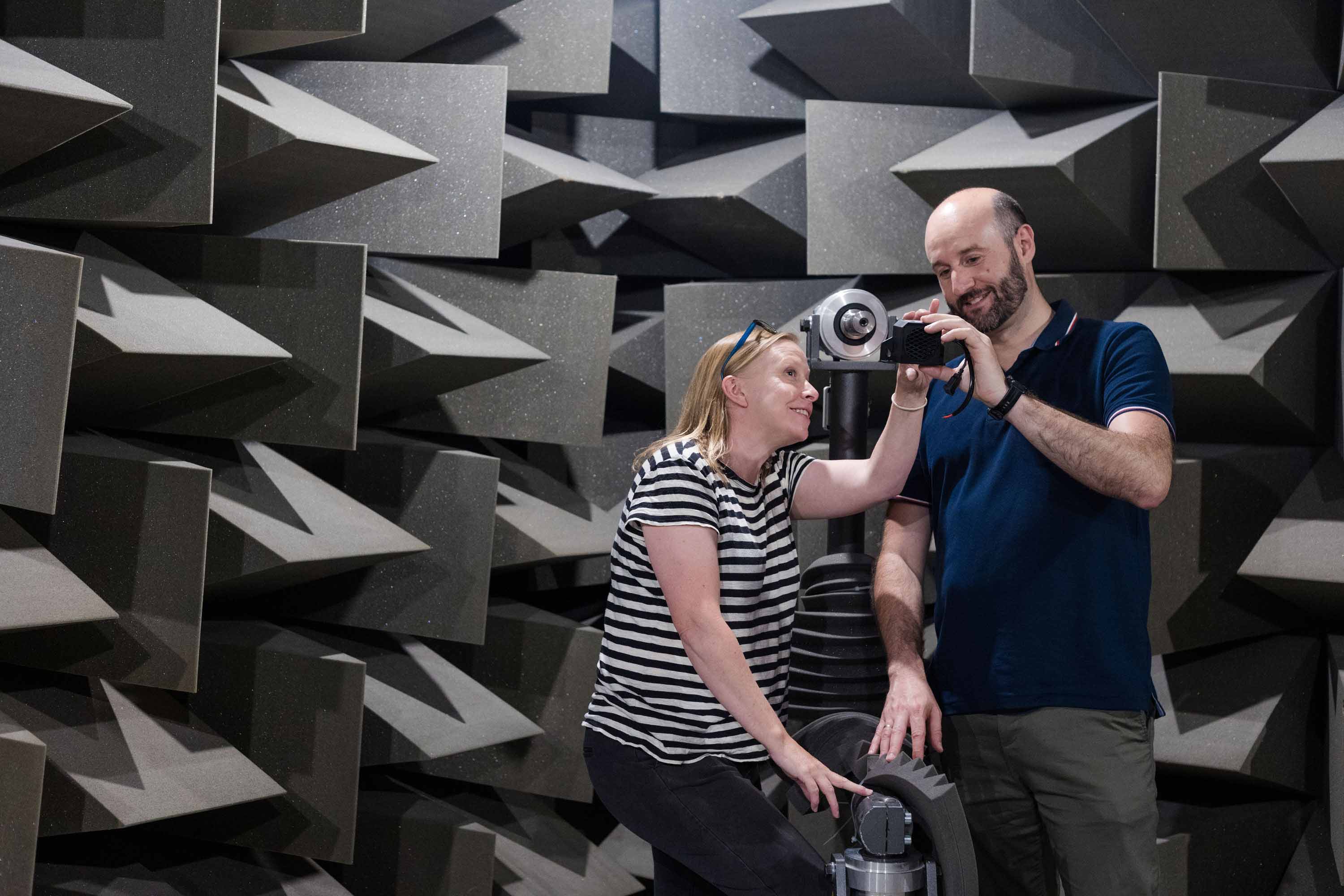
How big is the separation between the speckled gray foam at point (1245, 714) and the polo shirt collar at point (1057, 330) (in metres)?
0.82

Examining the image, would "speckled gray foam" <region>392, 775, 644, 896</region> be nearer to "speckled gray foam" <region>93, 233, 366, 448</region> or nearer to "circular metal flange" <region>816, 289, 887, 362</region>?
"speckled gray foam" <region>93, 233, 366, 448</region>

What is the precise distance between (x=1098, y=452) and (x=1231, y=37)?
46.0 inches

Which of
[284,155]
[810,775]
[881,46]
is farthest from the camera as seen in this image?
[881,46]

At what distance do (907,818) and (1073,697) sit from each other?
42cm

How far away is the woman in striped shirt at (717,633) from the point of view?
5.71 feet

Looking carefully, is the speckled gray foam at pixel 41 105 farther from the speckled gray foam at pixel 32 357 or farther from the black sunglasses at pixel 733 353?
the black sunglasses at pixel 733 353

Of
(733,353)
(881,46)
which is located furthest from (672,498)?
(881,46)

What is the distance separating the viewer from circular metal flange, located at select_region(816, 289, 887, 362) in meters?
1.88

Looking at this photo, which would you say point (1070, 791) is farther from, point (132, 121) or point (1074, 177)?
point (132, 121)

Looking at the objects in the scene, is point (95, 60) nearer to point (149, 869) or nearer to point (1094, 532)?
point (149, 869)

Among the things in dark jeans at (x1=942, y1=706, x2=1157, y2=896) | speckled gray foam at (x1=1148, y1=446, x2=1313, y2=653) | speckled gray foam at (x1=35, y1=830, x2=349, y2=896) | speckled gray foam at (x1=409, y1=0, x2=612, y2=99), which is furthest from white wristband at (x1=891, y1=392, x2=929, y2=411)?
speckled gray foam at (x1=35, y1=830, x2=349, y2=896)

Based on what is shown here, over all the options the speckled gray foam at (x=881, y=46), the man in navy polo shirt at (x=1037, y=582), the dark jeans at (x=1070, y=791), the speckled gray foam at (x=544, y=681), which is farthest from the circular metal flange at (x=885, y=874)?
the speckled gray foam at (x=881, y=46)

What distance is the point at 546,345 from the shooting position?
9.34 ft

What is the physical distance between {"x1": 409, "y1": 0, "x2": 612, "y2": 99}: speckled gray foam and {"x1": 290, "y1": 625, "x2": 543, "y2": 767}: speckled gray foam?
1277 mm
